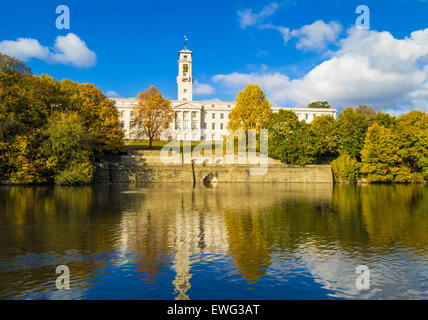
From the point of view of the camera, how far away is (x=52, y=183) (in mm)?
42000

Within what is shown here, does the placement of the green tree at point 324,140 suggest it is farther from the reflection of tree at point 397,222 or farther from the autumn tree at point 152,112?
the reflection of tree at point 397,222

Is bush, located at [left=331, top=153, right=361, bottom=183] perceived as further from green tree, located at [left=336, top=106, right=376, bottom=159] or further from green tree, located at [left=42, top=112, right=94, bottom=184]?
green tree, located at [left=42, top=112, right=94, bottom=184]

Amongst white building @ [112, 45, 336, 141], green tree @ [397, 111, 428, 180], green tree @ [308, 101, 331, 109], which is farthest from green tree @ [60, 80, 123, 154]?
green tree @ [308, 101, 331, 109]

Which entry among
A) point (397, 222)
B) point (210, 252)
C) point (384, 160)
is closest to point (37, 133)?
point (210, 252)

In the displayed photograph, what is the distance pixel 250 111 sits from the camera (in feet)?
210

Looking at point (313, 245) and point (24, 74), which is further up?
point (24, 74)

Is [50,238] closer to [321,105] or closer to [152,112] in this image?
[152,112]

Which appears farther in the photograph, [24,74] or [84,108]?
[84,108]

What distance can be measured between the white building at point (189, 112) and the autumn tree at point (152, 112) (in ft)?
118

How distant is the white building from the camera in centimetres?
10556

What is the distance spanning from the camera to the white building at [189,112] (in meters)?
106
